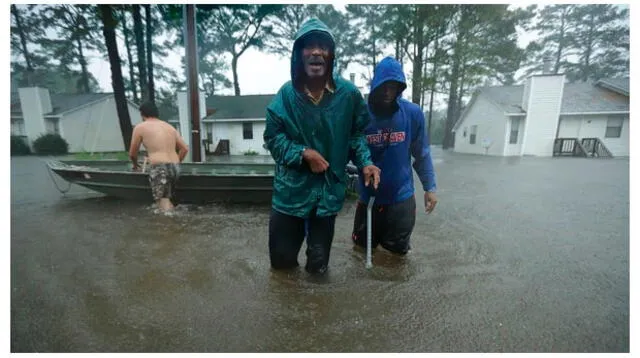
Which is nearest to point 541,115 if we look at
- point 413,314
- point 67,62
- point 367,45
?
point 367,45

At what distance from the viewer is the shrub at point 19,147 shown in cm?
1895

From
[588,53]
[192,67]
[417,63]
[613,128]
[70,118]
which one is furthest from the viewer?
Result: [588,53]

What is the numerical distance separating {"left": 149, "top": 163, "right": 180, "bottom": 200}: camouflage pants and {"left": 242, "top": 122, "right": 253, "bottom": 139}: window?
55.1 feet

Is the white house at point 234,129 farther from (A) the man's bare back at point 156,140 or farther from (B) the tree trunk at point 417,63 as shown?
(A) the man's bare back at point 156,140

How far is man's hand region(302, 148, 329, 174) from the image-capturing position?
1945mm

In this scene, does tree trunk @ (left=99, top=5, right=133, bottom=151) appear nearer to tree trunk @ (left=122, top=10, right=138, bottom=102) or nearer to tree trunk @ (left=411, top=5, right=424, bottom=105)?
tree trunk @ (left=122, top=10, right=138, bottom=102)

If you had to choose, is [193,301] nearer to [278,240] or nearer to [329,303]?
[278,240]

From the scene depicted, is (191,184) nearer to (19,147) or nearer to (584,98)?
(19,147)

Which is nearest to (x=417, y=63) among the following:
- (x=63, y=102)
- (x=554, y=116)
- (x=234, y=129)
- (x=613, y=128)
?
(x=554, y=116)

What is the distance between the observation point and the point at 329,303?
87.6 inches

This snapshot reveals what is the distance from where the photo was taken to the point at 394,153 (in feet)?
8.33

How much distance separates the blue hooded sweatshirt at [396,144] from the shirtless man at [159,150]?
3.64 metres

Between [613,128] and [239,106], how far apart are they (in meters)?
25.1

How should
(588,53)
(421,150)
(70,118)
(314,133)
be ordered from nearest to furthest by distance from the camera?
(314,133) → (421,150) → (70,118) → (588,53)
